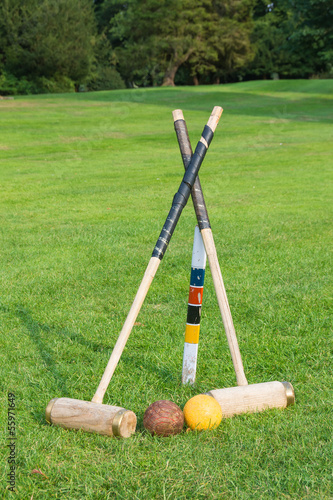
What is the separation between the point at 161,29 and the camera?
4594 cm

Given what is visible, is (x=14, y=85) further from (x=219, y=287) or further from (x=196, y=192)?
(x=219, y=287)

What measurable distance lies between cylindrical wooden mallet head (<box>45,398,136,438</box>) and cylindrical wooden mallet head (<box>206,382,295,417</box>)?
0.55 m

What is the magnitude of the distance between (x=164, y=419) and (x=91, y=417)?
0.40m

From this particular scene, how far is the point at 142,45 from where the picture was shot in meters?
46.3

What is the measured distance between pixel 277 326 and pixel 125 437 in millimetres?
1897

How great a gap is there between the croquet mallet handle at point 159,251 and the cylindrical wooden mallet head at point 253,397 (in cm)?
62

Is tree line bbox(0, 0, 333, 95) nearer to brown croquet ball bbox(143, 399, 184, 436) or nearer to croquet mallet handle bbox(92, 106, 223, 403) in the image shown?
croquet mallet handle bbox(92, 106, 223, 403)

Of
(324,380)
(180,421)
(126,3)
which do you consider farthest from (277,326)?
(126,3)

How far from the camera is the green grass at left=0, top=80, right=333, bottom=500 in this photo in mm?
2760

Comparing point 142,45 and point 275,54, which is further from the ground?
point 142,45

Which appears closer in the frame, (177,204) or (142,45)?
(177,204)

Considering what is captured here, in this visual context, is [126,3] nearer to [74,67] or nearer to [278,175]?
[74,67]

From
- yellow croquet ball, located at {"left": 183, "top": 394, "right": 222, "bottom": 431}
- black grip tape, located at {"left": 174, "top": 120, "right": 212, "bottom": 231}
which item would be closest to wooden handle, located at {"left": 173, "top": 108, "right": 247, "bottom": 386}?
black grip tape, located at {"left": 174, "top": 120, "right": 212, "bottom": 231}

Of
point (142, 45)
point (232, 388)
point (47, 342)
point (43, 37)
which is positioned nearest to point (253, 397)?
point (232, 388)
